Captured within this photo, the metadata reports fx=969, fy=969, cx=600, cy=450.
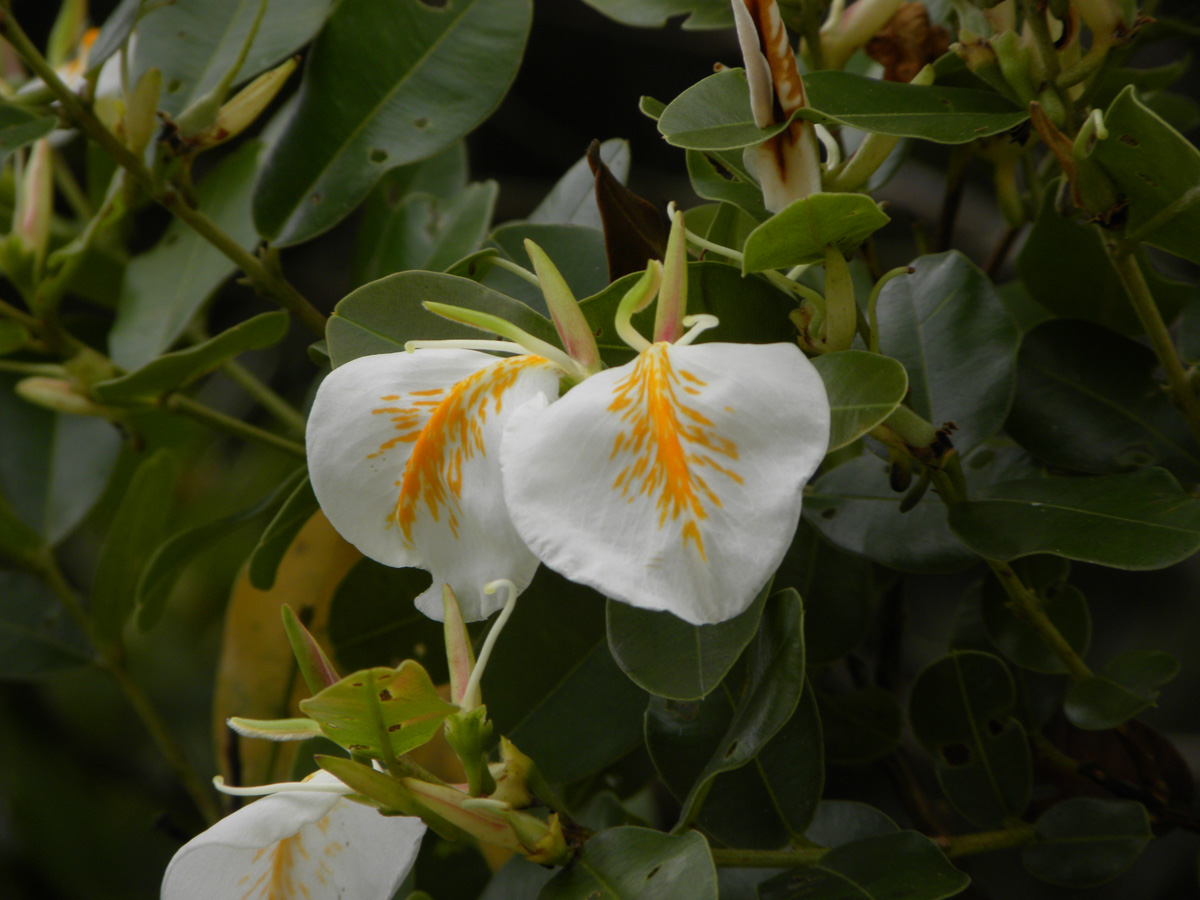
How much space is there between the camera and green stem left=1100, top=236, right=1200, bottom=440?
0.39m

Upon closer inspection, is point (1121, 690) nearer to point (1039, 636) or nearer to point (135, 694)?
point (1039, 636)

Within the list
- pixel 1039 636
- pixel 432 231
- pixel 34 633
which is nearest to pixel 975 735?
pixel 1039 636

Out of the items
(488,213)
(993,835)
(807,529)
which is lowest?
(993,835)

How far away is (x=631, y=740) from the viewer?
18.5 inches

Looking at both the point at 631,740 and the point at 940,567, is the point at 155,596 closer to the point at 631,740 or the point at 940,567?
the point at 631,740

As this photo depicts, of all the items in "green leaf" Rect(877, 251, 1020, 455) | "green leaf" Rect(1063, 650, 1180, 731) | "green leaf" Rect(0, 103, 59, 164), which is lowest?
"green leaf" Rect(1063, 650, 1180, 731)

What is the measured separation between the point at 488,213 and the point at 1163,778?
50cm

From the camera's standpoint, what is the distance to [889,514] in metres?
0.48

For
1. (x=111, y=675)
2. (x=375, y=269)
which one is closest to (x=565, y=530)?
(x=375, y=269)

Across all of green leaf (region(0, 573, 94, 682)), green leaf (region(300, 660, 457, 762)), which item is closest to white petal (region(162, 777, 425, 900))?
green leaf (region(300, 660, 457, 762))

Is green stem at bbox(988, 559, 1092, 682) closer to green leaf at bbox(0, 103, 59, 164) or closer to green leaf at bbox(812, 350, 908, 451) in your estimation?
green leaf at bbox(812, 350, 908, 451)

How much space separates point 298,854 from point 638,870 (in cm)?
13

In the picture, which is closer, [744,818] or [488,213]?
[744,818]

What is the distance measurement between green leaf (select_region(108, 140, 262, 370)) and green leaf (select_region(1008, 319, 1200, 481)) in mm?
495
